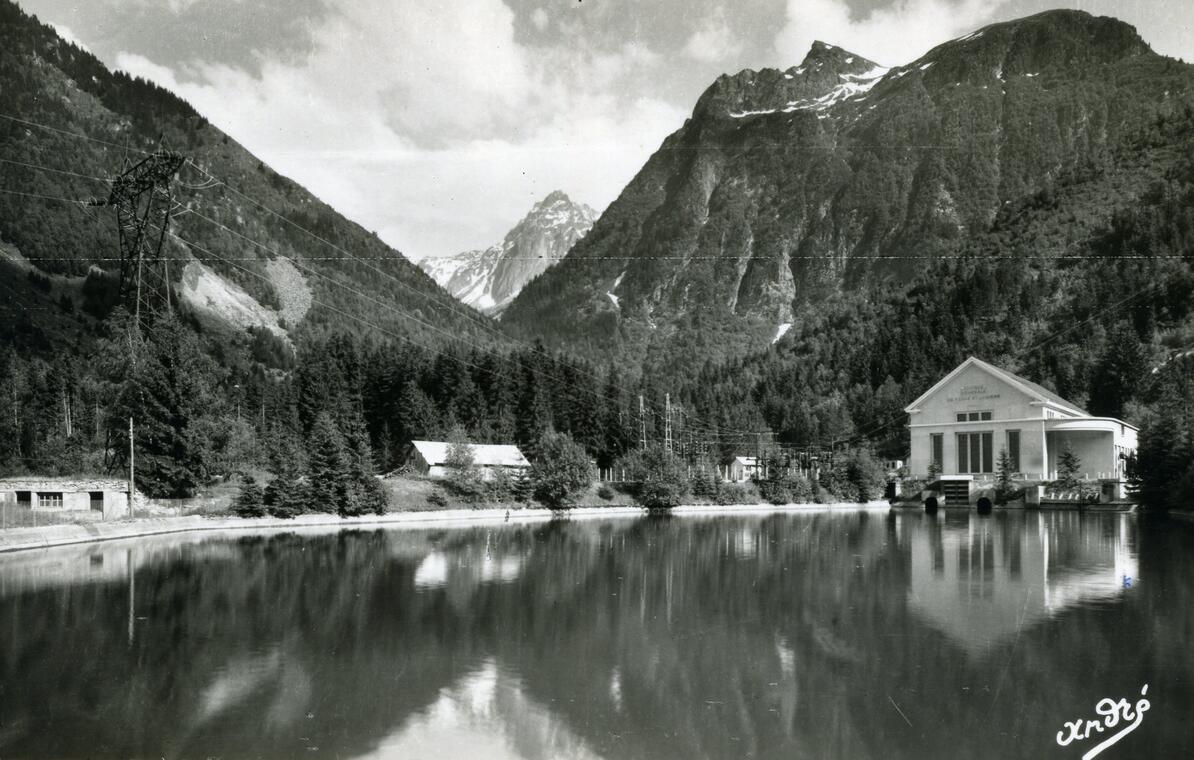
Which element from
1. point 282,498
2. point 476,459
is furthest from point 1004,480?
point 282,498

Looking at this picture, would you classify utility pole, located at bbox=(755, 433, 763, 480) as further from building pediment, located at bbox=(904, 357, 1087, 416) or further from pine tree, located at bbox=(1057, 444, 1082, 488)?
pine tree, located at bbox=(1057, 444, 1082, 488)

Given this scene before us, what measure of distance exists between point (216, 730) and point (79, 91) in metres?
183

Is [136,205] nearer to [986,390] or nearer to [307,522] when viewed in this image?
[307,522]

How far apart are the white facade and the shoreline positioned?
12813 millimetres

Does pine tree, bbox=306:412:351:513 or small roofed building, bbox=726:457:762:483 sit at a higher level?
pine tree, bbox=306:412:351:513

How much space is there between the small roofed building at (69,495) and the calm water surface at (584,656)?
822cm

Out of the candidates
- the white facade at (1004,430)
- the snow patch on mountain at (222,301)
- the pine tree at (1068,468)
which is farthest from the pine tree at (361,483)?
the snow patch on mountain at (222,301)

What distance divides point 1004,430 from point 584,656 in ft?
208

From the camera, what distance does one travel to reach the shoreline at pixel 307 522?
30.7m

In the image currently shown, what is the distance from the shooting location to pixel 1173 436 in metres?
52.6

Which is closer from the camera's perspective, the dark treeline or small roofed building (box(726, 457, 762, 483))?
the dark treeline

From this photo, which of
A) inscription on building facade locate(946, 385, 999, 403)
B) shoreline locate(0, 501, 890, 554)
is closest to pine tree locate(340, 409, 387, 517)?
shoreline locate(0, 501, 890, 554)
